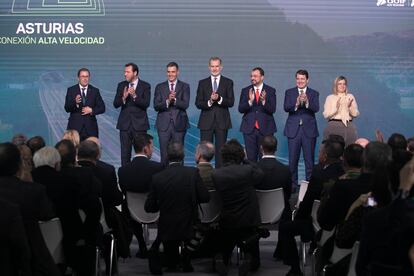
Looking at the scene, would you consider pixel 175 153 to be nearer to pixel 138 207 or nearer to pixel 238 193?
pixel 238 193

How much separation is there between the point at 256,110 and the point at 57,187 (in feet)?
16.1

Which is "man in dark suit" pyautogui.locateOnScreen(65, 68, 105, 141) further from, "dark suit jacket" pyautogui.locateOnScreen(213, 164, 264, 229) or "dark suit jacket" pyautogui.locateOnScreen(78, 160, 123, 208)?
"dark suit jacket" pyautogui.locateOnScreen(213, 164, 264, 229)

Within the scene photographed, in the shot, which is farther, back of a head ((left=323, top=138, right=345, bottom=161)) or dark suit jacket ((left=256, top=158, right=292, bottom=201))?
dark suit jacket ((left=256, top=158, right=292, bottom=201))

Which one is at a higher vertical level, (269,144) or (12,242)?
(269,144)

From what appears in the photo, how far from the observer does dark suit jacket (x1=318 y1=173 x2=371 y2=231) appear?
201 inches

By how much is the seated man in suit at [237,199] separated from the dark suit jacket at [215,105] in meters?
3.46

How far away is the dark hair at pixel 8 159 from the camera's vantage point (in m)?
4.57

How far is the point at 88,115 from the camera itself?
10344 mm

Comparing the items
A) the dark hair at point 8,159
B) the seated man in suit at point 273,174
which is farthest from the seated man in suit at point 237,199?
the dark hair at point 8,159

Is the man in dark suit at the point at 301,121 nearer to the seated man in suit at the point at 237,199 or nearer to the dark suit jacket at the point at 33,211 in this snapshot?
the seated man in suit at the point at 237,199

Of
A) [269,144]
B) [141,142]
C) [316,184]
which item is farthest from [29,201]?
[269,144]

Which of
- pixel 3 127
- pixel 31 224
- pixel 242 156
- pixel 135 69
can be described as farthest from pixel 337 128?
pixel 31 224

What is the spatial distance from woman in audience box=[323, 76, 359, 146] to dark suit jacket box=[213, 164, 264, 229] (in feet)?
11.7

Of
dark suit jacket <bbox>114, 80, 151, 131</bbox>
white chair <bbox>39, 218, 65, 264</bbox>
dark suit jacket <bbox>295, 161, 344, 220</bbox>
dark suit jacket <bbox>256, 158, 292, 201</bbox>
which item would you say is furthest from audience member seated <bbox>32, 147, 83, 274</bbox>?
dark suit jacket <bbox>114, 80, 151, 131</bbox>
